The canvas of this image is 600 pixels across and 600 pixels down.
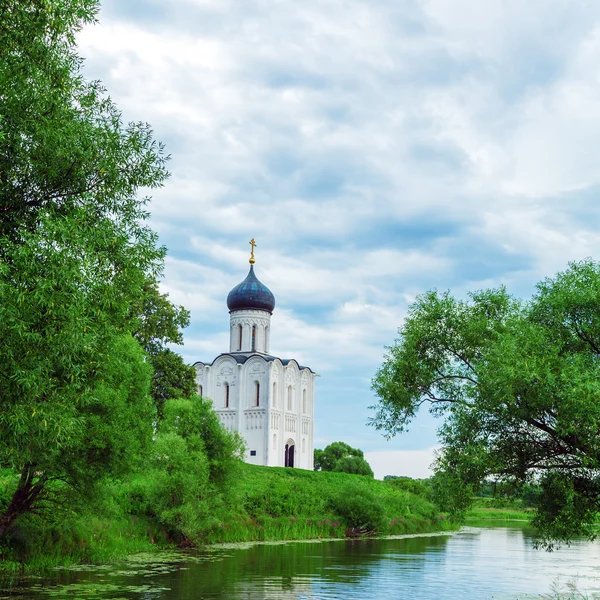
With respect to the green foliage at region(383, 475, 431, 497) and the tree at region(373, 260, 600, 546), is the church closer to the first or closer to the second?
the green foliage at region(383, 475, 431, 497)

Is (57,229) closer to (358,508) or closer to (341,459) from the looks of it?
(358,508)

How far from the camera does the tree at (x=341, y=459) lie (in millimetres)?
79125

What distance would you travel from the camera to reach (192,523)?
28406 mm

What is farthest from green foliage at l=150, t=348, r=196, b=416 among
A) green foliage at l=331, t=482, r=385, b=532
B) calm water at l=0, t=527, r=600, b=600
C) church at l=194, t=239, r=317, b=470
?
church at l=194, t=239, r=317, b=470

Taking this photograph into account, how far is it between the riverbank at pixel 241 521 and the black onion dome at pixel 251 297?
17369 millimetres

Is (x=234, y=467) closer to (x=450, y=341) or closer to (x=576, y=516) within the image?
(x=450, y=341)

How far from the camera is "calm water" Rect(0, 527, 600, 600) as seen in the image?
18375mm

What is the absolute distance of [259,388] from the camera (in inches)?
2576

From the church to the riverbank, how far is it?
29.1 feet

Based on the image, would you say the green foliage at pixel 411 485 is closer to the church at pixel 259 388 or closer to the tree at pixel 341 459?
the church at pixel 259 388

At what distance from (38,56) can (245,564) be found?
17529mm

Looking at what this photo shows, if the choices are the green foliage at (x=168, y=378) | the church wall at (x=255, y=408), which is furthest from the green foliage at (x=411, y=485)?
the green foliage at (x=168, y=378)

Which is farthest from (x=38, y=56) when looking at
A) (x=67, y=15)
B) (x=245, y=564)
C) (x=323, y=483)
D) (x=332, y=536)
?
(x=323, y=483)

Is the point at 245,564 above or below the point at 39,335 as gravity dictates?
below
